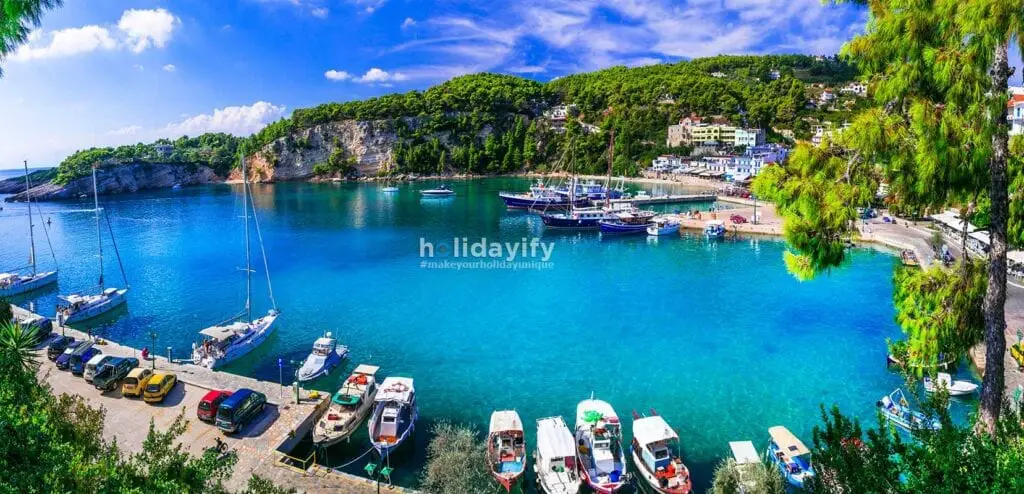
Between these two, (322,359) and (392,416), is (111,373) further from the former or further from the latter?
(392,416)

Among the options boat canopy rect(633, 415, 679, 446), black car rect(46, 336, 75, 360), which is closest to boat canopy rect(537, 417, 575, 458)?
boat canopy rect(633, 415, 679, 446)

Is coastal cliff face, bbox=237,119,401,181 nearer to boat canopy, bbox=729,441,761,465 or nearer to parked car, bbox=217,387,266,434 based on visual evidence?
parked car, bbox=217,387,266,434

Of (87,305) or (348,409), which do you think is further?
(87,305)

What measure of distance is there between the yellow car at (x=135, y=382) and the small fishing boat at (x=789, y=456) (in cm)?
1907

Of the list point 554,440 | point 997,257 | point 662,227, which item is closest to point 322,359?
point 554,440

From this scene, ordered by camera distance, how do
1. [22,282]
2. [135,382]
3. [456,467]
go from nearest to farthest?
[456,467] → [135,382] → [22,282]

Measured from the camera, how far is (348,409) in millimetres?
16500

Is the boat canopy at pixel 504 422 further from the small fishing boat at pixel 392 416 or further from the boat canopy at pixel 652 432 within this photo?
the boat canopy at pixel 652 432

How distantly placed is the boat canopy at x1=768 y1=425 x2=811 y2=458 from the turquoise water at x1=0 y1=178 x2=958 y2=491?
4.81ft

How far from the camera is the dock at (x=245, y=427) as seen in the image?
511 inches

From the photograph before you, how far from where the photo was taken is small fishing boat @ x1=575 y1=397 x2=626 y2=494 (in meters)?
13.5

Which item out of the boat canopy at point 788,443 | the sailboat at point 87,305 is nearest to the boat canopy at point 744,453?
the boat canopy at point 788,443

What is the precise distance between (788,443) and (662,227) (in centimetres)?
3848

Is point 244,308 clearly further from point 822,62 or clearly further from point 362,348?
point 822,62
